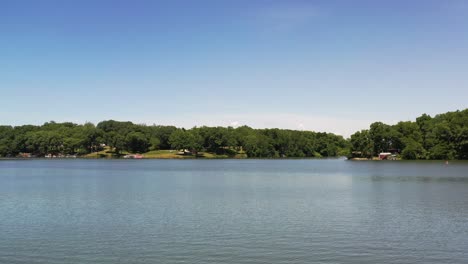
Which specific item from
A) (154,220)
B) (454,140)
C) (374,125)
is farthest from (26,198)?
(374,125)

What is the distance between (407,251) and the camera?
24234 mm

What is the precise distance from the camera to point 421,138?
181 m

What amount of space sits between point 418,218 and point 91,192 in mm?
35502

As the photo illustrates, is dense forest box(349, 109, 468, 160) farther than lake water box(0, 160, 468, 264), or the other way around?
dense forest box(349, 109, 468, 160)

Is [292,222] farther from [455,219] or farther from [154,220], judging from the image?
[455,219]

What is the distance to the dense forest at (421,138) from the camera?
525 feet

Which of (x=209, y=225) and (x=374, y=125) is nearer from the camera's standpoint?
(x=209, y=225)

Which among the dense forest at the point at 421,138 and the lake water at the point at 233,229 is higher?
the dense forest at the point at 421,138

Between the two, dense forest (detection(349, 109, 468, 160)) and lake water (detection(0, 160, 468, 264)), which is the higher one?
dense forest (detection(349, 109, 468, 160))

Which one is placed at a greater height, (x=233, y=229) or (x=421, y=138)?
(x=421, y=138)

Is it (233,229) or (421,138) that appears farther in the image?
(421,138)

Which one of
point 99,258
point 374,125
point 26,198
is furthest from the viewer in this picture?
point 374,125

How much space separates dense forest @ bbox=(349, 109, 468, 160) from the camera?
6304 inches

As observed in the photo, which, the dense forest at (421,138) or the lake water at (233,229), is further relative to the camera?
the dense forest at (421,138)
